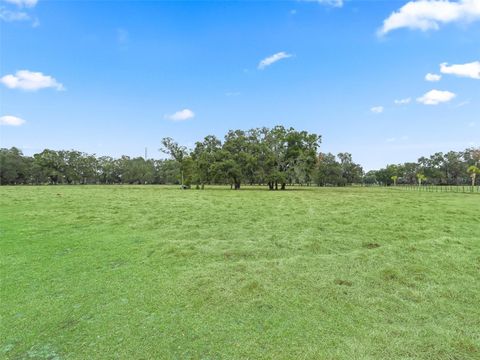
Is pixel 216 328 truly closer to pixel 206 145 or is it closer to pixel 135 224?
pixel 135 224

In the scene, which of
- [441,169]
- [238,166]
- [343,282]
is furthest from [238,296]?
[441,169]

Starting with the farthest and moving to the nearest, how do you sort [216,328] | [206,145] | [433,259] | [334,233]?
[206,145] → [334,233] → [433,259] → [216,328]

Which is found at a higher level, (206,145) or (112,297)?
(206,145)

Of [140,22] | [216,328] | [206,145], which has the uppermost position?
[140,22]

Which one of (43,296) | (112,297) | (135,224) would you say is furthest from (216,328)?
(135,224)

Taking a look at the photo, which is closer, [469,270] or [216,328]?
[216,328]

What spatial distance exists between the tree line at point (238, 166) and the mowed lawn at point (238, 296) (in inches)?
1368

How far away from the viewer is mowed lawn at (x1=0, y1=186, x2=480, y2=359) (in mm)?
2977

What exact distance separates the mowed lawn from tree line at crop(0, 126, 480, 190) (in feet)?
114

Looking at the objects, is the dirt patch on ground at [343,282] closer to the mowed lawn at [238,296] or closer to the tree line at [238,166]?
the mowed lawn at [238,296]

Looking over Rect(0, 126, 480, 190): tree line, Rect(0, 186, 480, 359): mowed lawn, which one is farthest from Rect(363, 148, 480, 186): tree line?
Rect(0, 186, 480, 359): mowed lawn

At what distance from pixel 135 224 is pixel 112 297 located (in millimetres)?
5868

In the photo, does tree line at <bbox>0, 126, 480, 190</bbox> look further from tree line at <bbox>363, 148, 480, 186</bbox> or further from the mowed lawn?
the mowed lawn

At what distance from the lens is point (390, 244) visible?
23.6ft
